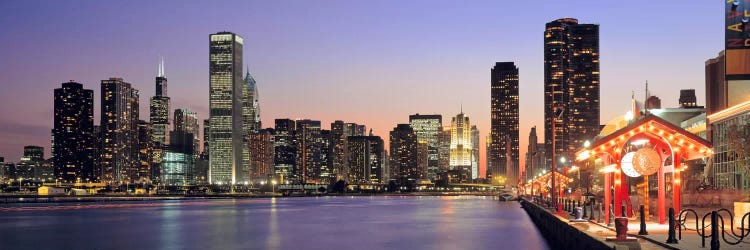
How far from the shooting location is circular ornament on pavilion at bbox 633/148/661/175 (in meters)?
34.5

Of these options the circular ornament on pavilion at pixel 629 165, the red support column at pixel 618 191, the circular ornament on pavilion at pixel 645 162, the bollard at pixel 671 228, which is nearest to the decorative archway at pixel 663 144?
the circular ornament on pavilion at pixel 629 165

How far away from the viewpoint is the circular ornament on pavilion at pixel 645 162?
34.5 m

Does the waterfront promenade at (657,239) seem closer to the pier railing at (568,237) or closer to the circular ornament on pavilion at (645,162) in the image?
the pier railing at (568,237)

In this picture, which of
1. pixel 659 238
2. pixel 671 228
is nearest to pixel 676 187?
pixel 659 238

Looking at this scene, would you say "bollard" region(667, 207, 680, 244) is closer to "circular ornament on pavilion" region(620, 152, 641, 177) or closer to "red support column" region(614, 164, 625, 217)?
"circular ornament on pavilion" region(620, 152, 641, 177)

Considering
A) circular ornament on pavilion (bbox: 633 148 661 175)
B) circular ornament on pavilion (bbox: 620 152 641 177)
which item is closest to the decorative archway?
circular ornament on pavilion (bbox: 620 152 641 177)

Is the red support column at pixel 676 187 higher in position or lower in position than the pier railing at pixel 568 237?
higher

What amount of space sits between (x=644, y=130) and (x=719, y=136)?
44.6 metres

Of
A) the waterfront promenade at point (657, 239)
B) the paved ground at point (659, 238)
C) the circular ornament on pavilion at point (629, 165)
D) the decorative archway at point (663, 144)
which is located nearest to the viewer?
the waterfront promenade at point (657, 239)

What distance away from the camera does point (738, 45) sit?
96.9ft

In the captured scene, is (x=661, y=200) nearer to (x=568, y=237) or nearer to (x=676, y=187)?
(x=676, y=187)

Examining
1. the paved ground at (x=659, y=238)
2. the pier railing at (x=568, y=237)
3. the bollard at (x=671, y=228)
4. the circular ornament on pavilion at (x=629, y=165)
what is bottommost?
the pier railing at (x=568, y=237)

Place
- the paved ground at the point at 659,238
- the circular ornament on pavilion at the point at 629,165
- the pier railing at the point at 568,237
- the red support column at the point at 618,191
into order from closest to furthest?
the paved ground at the point at 659,238
the pier railing at the point at 568,237
the circular ornament on pavilion at the point at 629,165
the red support column at the point at 618,191

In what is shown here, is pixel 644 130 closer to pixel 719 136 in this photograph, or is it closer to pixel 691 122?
pixel 719 136
